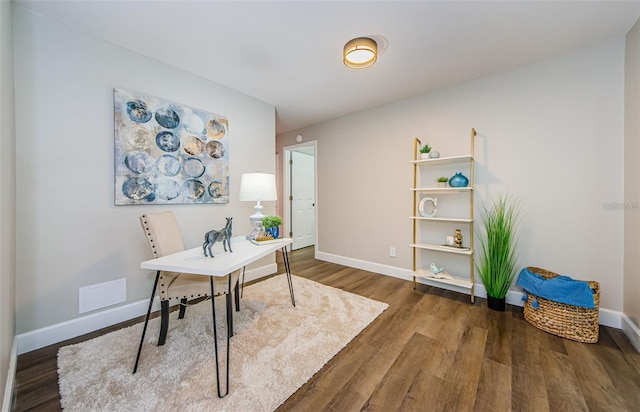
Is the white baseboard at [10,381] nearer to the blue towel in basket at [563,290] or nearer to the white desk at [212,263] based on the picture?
the white desk at [212,263]

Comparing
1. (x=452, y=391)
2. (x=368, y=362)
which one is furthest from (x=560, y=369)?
(x=368, y=362)

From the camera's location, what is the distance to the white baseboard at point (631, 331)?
162cm

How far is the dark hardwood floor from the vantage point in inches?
47.4

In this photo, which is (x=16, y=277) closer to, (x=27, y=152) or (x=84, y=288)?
(x=84, y=288)

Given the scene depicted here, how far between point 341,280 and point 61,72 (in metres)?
3.17

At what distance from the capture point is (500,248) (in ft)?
7.06

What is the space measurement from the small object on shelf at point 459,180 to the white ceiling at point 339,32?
1053 mm

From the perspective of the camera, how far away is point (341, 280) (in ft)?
9.77

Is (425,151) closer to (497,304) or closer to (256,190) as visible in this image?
(497,304)

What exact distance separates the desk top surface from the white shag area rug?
0.63 metres

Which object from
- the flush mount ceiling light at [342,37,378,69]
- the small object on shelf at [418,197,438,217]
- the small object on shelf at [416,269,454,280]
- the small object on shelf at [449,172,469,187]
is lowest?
the small object on shelf at [416,269,454,280]

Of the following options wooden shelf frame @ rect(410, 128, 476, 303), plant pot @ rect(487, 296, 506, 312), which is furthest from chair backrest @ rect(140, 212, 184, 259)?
plant pot @ rect(487, 296, 506, 312)

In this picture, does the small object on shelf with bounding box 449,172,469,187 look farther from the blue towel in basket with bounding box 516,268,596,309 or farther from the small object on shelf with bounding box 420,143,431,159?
the blue towel in basket with bounding box 516,268,596,309

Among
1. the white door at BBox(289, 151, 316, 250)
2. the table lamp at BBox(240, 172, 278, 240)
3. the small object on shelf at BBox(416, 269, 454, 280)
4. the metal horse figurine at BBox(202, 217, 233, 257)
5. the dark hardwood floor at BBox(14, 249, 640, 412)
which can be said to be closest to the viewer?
the dark hardwood floor at BBox(14, 249, 640, 412)
